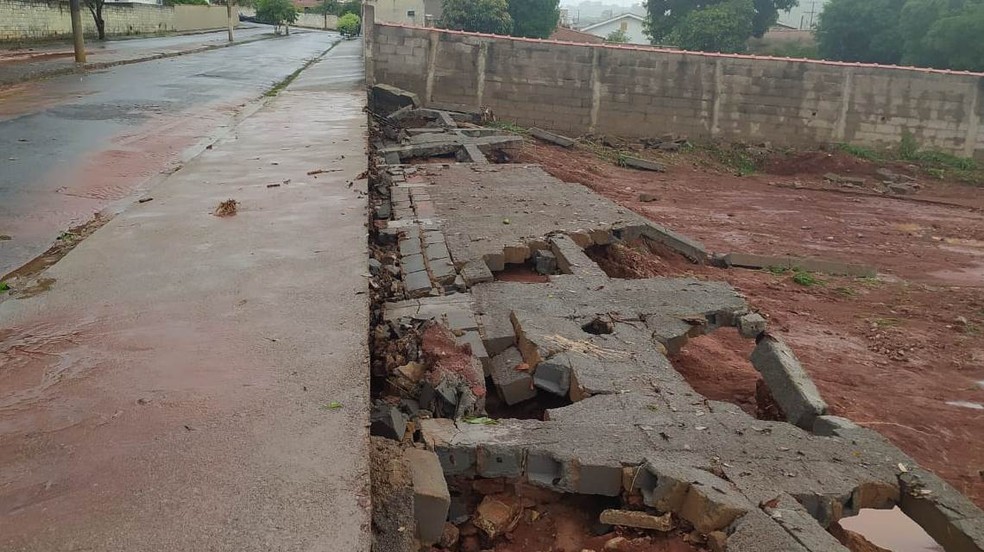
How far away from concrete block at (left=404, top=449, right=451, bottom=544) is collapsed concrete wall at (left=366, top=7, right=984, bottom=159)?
13.9m

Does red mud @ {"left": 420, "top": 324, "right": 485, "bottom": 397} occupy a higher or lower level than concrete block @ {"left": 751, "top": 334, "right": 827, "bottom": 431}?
higher

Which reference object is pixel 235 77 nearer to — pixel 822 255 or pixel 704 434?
pixel 822 255

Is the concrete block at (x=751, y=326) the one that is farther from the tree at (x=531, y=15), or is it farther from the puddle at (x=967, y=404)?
the tree at (x=531, y=15)

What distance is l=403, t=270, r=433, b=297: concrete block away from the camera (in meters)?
4.99

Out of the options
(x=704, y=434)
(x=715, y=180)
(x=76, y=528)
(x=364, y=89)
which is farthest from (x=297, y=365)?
(x=364, y=89)

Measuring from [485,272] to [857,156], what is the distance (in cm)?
1364

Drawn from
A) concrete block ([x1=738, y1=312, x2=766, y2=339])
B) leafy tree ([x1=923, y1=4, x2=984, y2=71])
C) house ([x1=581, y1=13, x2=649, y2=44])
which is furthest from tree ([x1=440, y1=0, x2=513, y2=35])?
house ([x1=581, y1=13, x2=649, y2=44])

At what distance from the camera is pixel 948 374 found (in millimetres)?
5582

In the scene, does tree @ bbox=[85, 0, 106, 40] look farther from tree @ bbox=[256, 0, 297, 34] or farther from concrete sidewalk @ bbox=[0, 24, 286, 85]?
tree @ bbox=[256, 0, 297, 34]

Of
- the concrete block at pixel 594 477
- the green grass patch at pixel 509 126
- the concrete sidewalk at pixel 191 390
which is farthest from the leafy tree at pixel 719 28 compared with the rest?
the concrete block at pixel 594 477

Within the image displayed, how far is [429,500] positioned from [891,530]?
8.40 feet

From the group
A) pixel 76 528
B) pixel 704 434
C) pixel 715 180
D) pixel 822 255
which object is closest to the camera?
pixel 76 528

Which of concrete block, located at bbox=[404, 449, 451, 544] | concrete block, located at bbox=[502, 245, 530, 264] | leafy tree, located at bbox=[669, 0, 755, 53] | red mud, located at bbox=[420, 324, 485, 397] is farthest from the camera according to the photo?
leafy tree, located at bbox=[669, 0, 755, 53]

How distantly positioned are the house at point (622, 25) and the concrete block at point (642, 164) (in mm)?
59044
